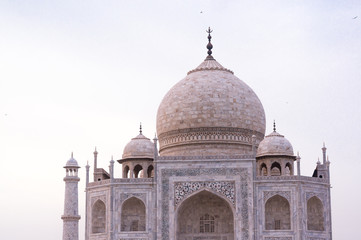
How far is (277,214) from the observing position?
25594mm

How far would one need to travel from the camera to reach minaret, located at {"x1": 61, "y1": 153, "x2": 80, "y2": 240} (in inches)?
1070

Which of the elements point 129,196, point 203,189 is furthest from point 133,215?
point 203,189

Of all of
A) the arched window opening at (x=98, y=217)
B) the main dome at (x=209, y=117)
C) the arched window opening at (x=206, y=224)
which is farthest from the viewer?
the main dome at (x=209, y=117)

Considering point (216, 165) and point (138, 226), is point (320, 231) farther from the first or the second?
point (138, 226)

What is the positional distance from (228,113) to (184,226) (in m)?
4.72

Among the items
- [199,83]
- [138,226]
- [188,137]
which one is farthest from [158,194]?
[199,83]

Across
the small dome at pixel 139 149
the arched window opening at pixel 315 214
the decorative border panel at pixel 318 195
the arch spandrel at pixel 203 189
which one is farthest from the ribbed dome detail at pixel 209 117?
the decorative border panel at pixel 318 195

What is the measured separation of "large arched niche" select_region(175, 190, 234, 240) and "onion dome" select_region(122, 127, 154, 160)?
2.52m

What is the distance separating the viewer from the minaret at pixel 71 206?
27172mm

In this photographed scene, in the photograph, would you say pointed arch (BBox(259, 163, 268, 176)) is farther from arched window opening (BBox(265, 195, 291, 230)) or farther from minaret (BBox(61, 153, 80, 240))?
minaret (BBox(61, 153, 80, 240))

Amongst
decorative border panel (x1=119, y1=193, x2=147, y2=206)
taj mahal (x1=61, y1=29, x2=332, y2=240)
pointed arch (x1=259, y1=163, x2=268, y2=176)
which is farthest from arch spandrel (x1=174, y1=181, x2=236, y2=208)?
pointed arch (x1=259, y1=163, x2=268, y2=176)

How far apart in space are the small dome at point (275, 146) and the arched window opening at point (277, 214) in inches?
69.5

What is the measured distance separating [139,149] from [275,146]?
491cm

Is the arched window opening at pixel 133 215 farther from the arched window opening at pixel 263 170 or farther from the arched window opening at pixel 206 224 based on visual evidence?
the arched window opening at pixel 263 170
